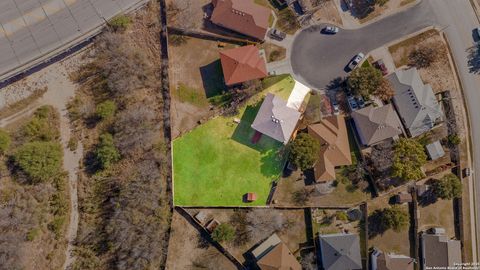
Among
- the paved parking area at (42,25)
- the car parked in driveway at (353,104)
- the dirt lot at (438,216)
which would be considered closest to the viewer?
the dirt lot at (438,216)

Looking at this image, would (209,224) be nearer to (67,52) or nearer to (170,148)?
(170,148)

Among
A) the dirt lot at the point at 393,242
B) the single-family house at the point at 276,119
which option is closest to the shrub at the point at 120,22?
the single-family house at the point at 276,119

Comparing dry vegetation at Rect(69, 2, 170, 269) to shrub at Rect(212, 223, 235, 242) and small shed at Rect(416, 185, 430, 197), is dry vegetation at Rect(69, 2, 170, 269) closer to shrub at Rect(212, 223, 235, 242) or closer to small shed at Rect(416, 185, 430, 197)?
shrub at Rect(212, 223, 235, 242)

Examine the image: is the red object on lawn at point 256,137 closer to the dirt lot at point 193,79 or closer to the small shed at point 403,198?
the dirt lot at point 193,79

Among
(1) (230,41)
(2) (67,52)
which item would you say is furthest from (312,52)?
(2) (67,52)

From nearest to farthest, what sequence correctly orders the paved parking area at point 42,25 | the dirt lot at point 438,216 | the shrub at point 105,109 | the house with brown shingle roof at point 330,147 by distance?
the house with brown shingle roof at point 330,147
the shrub at point 105,109
the dirt lot at point 438,216
the paved parking area at point 42,25

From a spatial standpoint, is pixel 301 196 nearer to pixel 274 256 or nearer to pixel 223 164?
pixel 274 256
